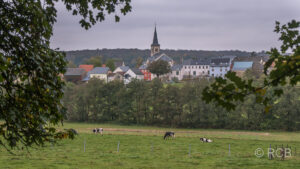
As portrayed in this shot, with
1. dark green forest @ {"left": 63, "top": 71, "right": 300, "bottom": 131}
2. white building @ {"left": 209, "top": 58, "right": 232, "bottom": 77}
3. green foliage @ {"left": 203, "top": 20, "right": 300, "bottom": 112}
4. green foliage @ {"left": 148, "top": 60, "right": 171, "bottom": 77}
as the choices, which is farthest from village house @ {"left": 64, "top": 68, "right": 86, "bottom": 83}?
green foliage @ {"left": 203, "top": 20, "right": 300, "bottom": 112}

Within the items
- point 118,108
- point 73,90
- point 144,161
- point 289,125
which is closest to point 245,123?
point 289,125

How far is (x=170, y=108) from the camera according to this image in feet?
267

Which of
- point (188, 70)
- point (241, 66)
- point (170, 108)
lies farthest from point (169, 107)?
point (188, 70)

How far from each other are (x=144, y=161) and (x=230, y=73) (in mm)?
25878

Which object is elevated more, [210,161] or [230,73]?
[230,73]

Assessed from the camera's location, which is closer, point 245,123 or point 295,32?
point 295,32

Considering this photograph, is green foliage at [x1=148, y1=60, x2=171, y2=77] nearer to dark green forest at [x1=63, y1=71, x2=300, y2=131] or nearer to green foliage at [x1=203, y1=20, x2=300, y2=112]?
dark green forest at [x1=63, y1=71, x2=300, y2=131]

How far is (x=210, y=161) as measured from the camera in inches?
1212

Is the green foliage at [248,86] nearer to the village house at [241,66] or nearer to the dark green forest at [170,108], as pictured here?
the dark green forest at [170,108]

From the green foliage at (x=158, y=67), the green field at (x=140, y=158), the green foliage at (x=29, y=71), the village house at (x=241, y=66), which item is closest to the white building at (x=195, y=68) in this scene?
the village house at (x=241, y=66)

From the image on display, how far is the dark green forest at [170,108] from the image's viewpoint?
75.6m

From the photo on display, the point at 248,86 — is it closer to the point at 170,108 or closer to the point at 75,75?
the point at 170,108

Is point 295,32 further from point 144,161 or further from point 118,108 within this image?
point 118,108

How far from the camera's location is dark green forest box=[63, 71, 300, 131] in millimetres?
75562
